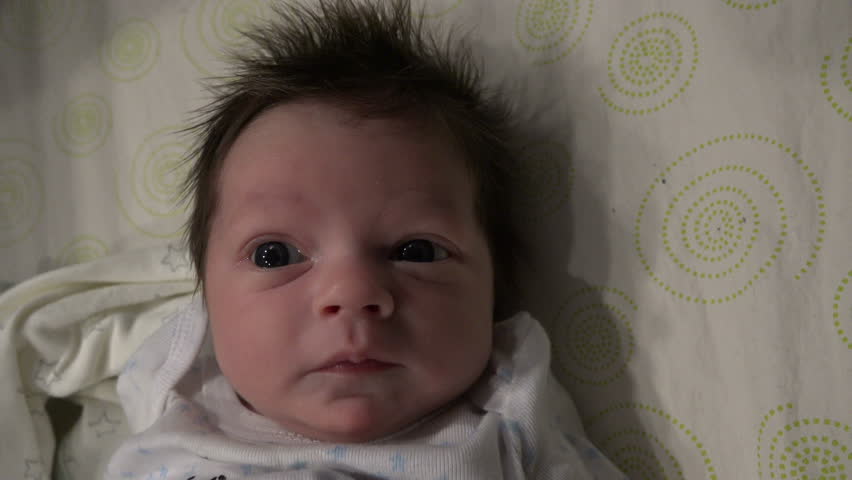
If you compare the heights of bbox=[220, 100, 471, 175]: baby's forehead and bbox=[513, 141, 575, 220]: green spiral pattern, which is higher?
bbox=[220, 100, 471, 175]: baby's forehead

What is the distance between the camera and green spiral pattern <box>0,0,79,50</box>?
123 cm

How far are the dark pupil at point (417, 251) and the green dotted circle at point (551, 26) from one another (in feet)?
1.26

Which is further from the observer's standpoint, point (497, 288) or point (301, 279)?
point (497, 288)

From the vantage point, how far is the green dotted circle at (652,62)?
0.86 metres

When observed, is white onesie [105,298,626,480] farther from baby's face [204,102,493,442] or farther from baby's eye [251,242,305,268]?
baby's eye [251,242,305,268]

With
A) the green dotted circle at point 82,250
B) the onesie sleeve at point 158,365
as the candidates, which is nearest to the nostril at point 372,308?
the onesie sleeve at point 158,365

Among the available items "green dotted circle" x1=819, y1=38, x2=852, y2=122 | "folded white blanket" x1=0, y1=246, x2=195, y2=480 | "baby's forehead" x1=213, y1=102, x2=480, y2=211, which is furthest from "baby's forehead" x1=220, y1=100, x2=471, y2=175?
"green dotted circle" x1=819, y1=38, x2=852, y2=122

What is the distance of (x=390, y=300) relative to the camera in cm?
68

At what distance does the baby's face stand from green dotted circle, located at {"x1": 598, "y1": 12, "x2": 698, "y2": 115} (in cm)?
30

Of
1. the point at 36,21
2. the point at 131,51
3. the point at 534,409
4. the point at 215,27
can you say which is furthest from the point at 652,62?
the point at 36,21

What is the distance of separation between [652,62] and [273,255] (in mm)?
588

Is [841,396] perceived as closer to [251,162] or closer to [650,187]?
[650,187]

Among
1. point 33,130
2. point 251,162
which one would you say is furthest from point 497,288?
point 33,130

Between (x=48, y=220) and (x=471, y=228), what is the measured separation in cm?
88
